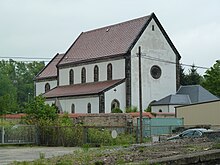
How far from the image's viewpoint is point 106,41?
81562mm

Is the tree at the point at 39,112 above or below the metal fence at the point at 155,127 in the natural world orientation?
above

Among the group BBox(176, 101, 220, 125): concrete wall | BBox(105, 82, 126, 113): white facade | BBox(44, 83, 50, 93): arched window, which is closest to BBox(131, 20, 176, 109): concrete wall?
BBox(105, 82, 126, 113): white facade

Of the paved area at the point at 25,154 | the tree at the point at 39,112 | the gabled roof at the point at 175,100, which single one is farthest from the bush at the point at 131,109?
the paved area at the point at 25,154

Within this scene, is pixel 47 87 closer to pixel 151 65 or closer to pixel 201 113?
pixel 151 65

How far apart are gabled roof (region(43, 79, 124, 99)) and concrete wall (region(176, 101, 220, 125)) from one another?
49.9 ft

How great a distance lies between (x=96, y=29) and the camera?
289ft

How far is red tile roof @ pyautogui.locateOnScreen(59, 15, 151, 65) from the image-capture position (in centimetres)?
7619

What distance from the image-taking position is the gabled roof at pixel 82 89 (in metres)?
72.9

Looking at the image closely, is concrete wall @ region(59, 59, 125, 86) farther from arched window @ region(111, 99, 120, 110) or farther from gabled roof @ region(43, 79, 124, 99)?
arched window @ region(111, 99, 120, 110)

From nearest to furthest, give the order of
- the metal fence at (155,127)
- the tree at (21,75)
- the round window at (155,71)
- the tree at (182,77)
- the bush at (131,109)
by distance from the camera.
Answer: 1. the metal fence at (155,127)
2. the bush at (131,109)
3. the round window at (155,71)
4. the tree at (182,77)
5. the tree at (21,75)

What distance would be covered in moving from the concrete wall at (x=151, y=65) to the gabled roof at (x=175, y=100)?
178 cm

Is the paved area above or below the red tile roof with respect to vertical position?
below

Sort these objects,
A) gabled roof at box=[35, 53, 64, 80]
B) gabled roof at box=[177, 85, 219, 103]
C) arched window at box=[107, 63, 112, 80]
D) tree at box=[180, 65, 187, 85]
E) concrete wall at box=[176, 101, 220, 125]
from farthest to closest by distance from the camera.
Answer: tree at box=[180, 65, 187, 85]
gabled roof at box=[35, 53, 64, 80]
arched window at box=[107, 63, 112, 80]
gabled roof at box=[177, 85, 219, 103]
concrete wall at box=[176, 101, 220, 125]

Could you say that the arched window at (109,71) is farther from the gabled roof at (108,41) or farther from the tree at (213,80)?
the tree at (213,80)
